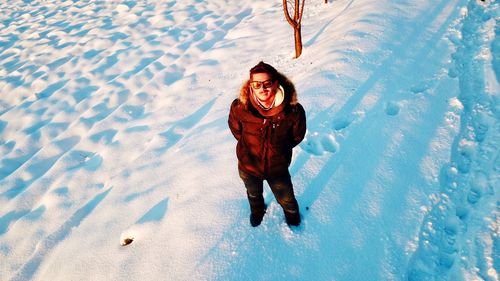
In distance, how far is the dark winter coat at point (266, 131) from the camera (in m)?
1.75

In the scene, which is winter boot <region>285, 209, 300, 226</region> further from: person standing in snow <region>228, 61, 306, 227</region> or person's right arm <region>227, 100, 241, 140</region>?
person's right arm <region>227, 100, 241, 140</region>

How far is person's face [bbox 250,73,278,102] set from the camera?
1610mm

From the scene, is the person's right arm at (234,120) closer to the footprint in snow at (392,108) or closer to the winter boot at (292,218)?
the winter boot at (292,218)

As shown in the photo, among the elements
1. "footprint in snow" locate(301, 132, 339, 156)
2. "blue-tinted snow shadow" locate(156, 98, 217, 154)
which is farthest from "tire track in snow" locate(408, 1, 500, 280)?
"blue-tinted snow shadow" locate(156, 98, 217, 154)

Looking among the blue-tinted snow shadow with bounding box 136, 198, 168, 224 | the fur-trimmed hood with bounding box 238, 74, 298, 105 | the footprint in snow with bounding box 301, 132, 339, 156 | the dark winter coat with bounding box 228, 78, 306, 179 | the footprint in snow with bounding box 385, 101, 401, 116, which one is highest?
the fur-trimmed hood with bounding box 238, 74, 298, 105

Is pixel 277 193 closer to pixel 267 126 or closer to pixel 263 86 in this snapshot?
pixel 267 126

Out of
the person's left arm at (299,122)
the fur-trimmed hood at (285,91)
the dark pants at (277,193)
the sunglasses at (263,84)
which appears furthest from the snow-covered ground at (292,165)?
the sunglasses at (263,84)

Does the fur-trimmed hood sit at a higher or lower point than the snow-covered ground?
higher

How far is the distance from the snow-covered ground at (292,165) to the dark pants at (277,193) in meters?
0.16

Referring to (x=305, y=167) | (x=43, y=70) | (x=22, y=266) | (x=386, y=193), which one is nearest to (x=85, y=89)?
(x=43, y=70)

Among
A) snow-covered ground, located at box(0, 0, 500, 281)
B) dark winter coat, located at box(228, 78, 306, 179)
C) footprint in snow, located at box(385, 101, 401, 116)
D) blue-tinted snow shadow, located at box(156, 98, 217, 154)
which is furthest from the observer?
blue-tinted snow shadow, located at box(156, 98, 217, 154)

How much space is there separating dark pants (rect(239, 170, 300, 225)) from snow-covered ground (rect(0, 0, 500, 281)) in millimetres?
158

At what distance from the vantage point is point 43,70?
21.7 feet

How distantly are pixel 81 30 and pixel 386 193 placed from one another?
881 cm
